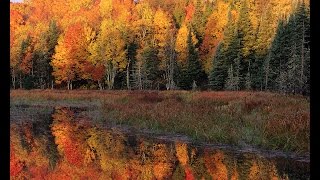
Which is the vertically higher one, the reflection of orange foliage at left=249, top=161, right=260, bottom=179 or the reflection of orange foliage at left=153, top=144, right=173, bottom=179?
the reflection of orange foliage at left=249, top=161, right=260, bottom=179

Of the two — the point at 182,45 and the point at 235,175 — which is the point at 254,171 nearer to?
the point at 235,175

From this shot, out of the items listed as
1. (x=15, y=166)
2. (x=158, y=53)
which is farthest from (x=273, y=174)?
(x=158, y=53)

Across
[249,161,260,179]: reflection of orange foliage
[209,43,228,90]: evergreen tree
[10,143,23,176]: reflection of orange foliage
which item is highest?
[209,43,228,90]: evergreen tree

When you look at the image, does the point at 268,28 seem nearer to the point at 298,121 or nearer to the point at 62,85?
the point at 62,85

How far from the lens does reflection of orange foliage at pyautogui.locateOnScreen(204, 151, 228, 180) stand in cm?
793

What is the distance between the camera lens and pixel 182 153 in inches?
416

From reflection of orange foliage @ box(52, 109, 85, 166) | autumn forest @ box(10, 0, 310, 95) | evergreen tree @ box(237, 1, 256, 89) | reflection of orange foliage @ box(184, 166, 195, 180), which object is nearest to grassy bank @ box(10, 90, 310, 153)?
reflection of orange foliage @ box(52, 109, 85, 166)

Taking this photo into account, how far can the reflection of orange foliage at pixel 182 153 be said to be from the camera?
31.1ft

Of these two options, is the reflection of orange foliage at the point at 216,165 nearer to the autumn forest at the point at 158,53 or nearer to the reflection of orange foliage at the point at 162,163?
the reflection of orange foliage at the point at 162,163

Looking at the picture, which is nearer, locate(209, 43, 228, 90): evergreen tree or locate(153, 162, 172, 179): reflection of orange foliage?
locate(153, 162, 172, 179): reflection of orange foliage

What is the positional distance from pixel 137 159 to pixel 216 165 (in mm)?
2112

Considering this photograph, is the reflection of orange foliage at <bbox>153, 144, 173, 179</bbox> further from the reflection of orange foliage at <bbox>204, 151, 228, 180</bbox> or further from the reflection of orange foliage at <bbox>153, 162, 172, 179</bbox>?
the reflection of orange foliage at <bbox>204, 151, 228, 180</bbox>
